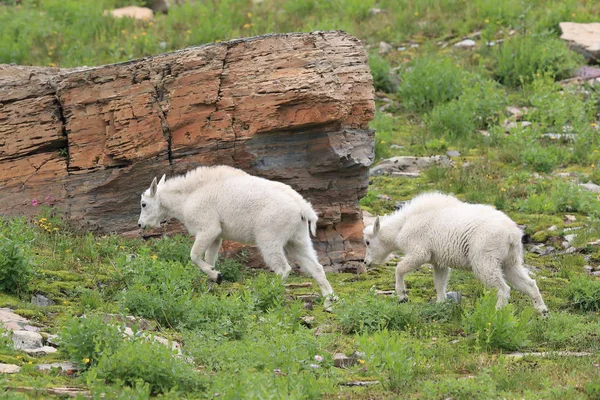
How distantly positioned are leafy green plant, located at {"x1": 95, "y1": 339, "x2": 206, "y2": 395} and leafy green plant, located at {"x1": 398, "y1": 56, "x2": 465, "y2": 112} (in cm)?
1501

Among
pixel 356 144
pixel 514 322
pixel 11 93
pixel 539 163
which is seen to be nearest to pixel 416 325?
pixel 514 322

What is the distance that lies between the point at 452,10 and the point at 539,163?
932cm

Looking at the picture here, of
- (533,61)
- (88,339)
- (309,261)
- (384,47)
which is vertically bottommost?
(384,47)

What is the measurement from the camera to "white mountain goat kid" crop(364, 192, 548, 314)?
451 inches

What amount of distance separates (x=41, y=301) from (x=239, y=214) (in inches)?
117

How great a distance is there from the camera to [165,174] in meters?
14.5

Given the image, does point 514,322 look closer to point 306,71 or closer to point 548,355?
point 548,355

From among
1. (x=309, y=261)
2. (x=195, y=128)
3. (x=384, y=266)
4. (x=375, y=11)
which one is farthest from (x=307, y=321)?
(x=375, y=11)

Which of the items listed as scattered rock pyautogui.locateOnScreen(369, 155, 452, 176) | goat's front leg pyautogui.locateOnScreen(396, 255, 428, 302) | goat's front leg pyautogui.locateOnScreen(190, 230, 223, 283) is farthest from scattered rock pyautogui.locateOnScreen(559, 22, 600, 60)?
goat's front leg pyautogui.locateOnScreen(190, 230, 223, 283)

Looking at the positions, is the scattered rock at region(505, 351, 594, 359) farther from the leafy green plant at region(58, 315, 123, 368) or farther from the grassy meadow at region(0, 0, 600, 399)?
the leafy green plant at region(58, 315, 123, 368)

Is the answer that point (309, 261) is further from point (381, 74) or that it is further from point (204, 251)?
point (381, 74)

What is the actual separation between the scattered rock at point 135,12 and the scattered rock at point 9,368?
20448 millimetres

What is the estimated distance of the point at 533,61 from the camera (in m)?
23.3

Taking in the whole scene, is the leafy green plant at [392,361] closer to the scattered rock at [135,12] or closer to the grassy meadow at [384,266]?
the grassy meadow at [384,266]
